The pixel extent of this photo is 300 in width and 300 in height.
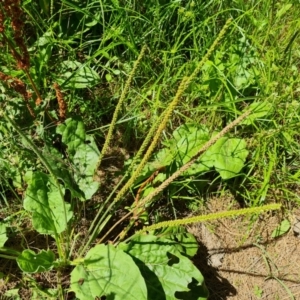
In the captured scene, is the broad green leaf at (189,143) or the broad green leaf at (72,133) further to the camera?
the broad green leaf at (189,143)

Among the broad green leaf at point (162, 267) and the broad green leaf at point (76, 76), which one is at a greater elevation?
the broad green leaf at point (76, 76)

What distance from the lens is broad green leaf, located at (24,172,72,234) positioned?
73.6 inches

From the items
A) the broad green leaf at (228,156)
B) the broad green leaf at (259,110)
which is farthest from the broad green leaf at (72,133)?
the broad green leaf at (259,110)

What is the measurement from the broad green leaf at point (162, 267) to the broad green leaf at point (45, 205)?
26 cm

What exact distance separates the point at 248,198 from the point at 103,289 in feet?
2.66

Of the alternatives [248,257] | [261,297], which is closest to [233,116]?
[248,257]

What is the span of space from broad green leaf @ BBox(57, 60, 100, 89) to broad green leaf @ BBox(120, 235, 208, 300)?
0.74 metres

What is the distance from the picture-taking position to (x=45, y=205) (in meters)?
1.90

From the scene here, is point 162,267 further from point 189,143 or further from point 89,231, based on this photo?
point 189,143

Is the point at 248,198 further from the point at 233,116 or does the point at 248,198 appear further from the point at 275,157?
the point at 233,116

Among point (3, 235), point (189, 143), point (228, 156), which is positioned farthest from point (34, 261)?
point (228, 156)

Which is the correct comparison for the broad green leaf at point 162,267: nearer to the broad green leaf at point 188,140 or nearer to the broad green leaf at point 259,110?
the broad green leaf at point 188,140

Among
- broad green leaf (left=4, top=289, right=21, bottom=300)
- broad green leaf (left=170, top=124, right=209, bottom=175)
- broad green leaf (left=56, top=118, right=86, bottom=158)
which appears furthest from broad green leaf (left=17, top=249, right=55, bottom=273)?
broad green leaf (left=170, top=124, right=209, bottom=175)

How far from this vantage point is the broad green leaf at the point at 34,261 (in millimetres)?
1707
